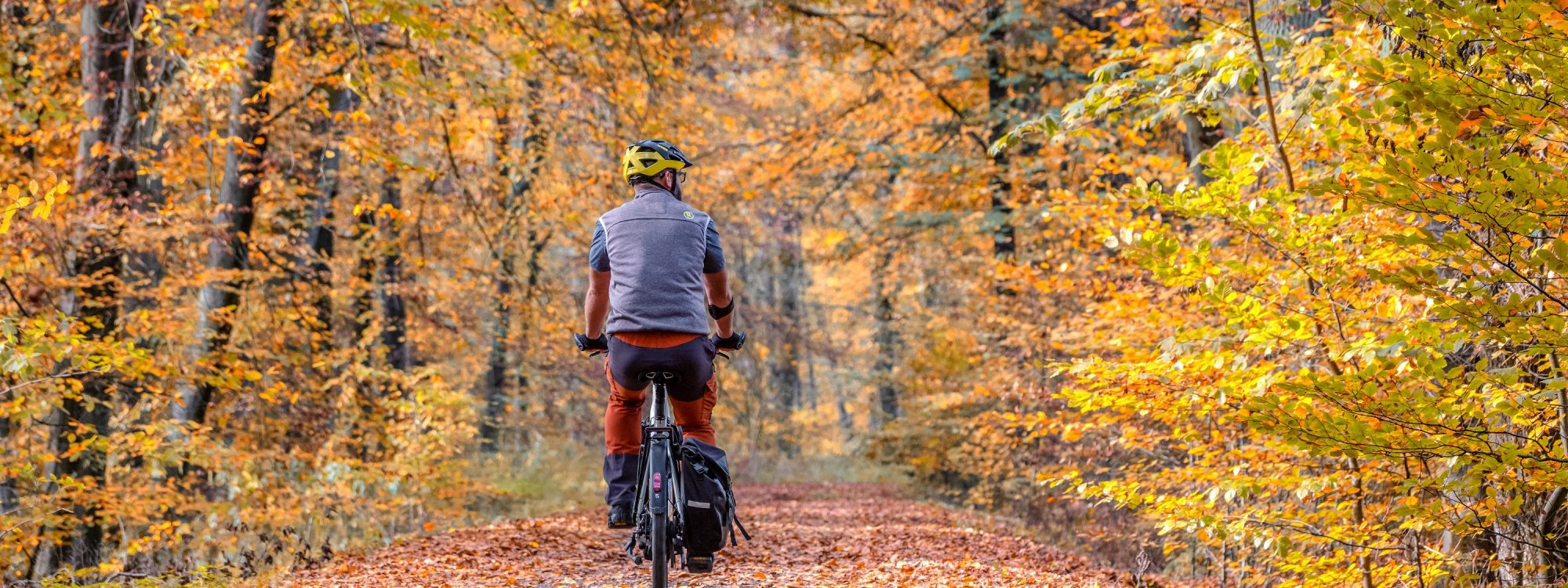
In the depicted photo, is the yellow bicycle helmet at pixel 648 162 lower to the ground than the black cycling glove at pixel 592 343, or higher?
higher

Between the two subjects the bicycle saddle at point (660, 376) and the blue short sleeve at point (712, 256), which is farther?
the blue short sleeve at point (712, 256)

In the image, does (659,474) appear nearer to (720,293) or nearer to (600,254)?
(720,293)

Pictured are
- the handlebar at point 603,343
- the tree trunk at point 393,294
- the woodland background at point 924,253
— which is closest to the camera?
the woodland background at point 924,253

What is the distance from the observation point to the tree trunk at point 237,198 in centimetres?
956

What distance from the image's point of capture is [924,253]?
2225 cm

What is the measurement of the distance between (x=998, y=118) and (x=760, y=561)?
8.48 metres

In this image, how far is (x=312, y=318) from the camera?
1111cm

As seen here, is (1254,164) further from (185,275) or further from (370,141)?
(185,275)

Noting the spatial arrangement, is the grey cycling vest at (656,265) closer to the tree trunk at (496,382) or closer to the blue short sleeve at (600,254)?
the blue short sleeve at (600,254)

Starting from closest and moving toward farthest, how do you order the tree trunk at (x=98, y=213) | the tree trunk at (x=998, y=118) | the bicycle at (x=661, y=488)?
the bicycle at (x=661, y=488), the tree trunk at (x=98, y=213), the tree trunk at (x=998, y=118)

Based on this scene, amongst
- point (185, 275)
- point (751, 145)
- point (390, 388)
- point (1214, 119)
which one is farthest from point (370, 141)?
point (751, 145)

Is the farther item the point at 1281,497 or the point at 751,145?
the point at 751,145

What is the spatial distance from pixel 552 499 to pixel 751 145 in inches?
244

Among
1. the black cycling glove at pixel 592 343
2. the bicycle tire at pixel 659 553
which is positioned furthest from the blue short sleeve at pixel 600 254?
the bicycle tire at pixel 659 553
